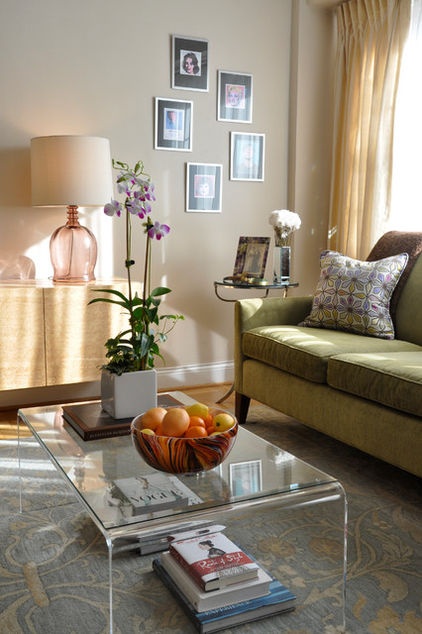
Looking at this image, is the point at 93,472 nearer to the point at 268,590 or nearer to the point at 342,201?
the point at 268,590

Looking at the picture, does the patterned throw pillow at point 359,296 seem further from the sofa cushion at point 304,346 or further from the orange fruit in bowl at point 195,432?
the orange fruit in bowl at point 195,432

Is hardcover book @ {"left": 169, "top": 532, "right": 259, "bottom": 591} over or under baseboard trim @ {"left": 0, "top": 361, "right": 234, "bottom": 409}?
over

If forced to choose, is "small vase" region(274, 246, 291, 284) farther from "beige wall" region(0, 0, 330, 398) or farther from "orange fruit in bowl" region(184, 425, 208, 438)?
"orange fruit in bowl" region(184, 425, 208, 438)

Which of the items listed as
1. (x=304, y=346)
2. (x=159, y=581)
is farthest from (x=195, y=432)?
(x=304, y=346)

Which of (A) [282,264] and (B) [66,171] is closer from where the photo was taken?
(B) [66,171]

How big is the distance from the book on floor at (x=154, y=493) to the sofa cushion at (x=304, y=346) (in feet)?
3.99

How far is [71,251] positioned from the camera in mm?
3381

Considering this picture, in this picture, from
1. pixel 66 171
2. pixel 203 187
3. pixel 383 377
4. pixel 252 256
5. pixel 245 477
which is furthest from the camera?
pixel 203 187

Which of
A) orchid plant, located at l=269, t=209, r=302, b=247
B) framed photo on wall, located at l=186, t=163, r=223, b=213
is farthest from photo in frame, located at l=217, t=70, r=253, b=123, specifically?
orchid plant, located at l=269, t=209, r=302, b=247

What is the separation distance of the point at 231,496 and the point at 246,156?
113 inches

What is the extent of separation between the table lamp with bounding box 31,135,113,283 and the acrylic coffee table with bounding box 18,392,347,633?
133 cm

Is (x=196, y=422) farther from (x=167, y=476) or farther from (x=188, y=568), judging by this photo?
(x=188, y=568)

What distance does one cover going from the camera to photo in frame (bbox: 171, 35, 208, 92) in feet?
12.4

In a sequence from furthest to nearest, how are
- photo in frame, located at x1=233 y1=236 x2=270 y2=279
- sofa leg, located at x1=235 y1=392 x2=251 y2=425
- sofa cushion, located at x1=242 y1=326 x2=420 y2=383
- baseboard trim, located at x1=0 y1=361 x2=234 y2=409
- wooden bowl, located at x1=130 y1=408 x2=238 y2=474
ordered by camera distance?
1. photo in frame, located at x1=233 y1=236 x2=270 y2=279
2. baseboard trim, located at x1=0 y1=361 x2=234 y2=409
3. sofa leg, located at x1=235 y1=392 x2=251 y2=425
4. sofa cushion, located at x1=242 y1=326 x2=420 y2=383
5. wooden bowl, located at x1=130 y1=408 x2=238 y2=474
